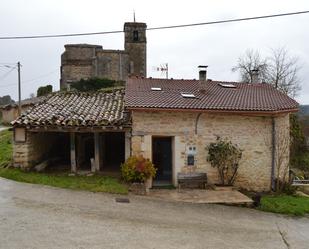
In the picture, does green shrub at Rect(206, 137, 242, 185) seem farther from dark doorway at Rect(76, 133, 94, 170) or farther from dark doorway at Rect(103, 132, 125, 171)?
dark doorway at Rect(103, 132, 125, 171)

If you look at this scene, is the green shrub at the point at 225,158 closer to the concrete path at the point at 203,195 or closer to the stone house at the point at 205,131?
the stone house at the point at 205,131

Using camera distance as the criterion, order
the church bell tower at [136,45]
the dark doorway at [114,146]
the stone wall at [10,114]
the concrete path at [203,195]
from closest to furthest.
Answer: the concrete path at [203,195] < the dark doorway at [114,146] < the stone wall at [10,114] < the church bell tower at [136,45]

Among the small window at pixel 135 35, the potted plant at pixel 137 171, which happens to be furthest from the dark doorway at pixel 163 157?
the small window at pixel 135 35

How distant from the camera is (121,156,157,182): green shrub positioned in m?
12.5

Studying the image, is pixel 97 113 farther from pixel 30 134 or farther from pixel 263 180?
pixel 263 180

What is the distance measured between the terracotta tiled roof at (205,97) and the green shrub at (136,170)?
193 cm

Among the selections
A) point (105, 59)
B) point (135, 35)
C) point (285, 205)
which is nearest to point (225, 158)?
point (285, 205)

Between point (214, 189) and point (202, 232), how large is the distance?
460 centimetres

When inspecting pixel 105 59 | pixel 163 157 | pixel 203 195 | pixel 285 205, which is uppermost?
pixel 105 59

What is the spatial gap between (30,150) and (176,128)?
560cm

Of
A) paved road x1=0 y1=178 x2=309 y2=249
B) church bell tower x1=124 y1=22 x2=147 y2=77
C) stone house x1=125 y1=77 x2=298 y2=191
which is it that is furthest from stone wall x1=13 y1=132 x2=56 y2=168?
church bell tower x1=124 y1=22 x2=147 y2=77

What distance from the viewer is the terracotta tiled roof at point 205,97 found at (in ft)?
44.2

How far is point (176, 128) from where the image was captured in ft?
44.3

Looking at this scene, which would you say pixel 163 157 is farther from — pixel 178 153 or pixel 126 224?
pixel 126 224
